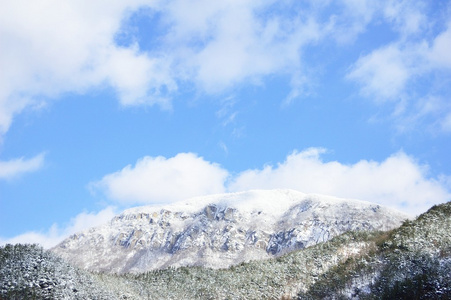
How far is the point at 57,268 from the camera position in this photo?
92.0 feet

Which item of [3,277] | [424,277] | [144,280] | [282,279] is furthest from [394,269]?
[3,277]

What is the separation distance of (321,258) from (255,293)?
27.6 ft

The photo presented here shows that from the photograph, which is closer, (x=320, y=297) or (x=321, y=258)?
(x=320, y=297)

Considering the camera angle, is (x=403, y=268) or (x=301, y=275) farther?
(x=301, y=275)

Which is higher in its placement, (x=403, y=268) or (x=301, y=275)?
(x=301, y=275)

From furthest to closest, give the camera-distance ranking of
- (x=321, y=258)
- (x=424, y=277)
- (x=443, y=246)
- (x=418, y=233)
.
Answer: (x=321, y=258) < (x=418, y=233) < (x=443, y=246) < (x=424, y=277)

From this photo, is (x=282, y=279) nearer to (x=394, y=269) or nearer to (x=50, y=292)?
(x=394, y=269)

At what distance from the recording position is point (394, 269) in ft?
113

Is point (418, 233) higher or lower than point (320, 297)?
higher

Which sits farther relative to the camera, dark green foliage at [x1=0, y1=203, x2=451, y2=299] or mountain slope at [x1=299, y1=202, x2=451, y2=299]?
mountain slope at [x1=299, y1=202, x2=451, y2=299]

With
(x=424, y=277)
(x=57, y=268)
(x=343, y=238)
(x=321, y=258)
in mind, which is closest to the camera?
(x=57, y=268)

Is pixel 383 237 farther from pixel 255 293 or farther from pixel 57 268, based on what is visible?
pixel 57 268

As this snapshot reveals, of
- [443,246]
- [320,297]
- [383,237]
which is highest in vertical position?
[383,237]

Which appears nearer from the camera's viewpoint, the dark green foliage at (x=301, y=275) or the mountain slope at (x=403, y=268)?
the dark green foliage at (x=301, y=275)
